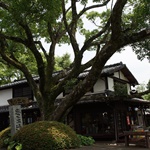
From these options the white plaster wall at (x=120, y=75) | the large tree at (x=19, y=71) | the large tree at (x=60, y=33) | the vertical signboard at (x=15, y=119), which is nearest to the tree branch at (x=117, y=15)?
the large tree at (x=60, y=33)

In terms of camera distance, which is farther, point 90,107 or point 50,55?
point 90,107

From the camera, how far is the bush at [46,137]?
8.30 m

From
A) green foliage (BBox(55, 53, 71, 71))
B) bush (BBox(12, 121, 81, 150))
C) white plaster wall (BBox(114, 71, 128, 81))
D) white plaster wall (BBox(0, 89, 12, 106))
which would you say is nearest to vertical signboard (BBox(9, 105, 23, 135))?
bush (BBox(12, 121, 81, 150))

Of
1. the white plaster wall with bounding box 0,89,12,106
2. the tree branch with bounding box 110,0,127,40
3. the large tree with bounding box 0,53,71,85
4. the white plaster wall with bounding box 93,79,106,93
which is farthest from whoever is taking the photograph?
the large tree with bounding box 0,53,71,85

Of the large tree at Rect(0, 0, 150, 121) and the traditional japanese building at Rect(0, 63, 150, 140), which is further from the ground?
the large tree at Rect(0, 0, 150, 121)

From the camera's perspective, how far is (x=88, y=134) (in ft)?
61.5

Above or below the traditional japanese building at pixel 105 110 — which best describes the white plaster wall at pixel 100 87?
above

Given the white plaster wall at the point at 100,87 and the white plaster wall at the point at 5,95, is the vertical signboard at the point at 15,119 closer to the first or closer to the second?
the white plaster wall at the point at 100,87

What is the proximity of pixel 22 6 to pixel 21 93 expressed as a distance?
14447 millimetres

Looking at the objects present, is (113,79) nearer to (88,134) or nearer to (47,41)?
(88,134)

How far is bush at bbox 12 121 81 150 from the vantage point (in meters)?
8.30

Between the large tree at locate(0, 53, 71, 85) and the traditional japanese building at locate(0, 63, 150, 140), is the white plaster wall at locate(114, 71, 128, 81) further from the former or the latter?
the large tree at locate(0, 53, 71, 85)

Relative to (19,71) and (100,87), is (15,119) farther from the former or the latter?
(19,71)

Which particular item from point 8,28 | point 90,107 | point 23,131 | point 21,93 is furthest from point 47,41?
point 23,131
